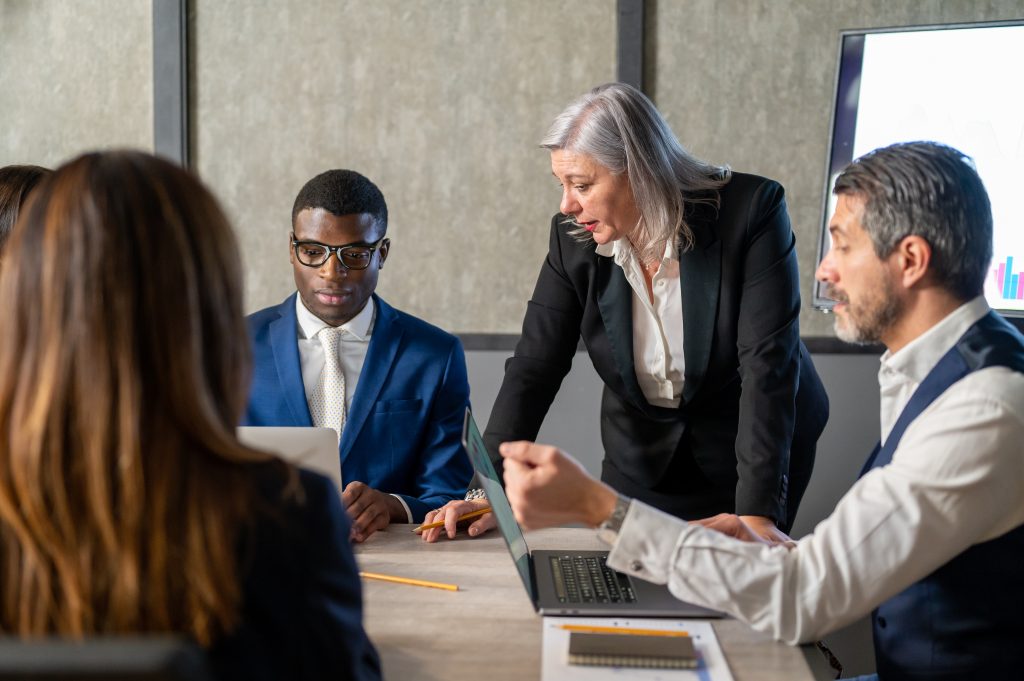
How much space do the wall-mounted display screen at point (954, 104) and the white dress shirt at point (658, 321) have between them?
0.85m

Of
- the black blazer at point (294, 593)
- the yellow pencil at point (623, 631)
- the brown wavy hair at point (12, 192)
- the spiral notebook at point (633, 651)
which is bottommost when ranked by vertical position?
the yellow pencil at point (623, 631)

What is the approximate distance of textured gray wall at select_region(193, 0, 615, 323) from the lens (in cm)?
340

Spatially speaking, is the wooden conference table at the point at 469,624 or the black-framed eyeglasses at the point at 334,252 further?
the black-framed eyeglasses at the point at 334,252

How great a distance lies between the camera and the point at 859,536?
1257mm

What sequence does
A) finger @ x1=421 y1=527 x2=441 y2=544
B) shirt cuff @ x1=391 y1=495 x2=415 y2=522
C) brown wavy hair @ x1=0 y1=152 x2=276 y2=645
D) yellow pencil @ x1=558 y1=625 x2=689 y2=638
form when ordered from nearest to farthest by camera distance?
brown wavy hair @ x1=0 y1=152 x2=276 y2=645 < yellow pencil @ x1=558 y1=625 x2=689 y2=638 < finger @ x1=421 y1=527 x2=441 y2=544 < shirt cuff @ x1=391 y1=495 x2=415 y2=522

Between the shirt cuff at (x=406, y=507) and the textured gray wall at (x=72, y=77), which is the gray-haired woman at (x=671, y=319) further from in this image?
the textured gray wall at (x=72, y=77)

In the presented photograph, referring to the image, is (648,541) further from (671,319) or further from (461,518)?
(671,319)

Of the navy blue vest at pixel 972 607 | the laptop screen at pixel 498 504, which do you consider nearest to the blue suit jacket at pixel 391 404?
the laptop screen at pixel 498 504

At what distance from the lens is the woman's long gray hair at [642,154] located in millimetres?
2076

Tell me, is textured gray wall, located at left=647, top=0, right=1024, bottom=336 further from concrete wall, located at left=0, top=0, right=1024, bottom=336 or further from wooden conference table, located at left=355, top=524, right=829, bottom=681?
wooden conference table, located at left=355, top=524, right=829, bottom=681

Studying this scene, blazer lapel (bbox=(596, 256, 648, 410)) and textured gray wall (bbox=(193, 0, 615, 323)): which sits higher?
textured gray wall (bbox=(193, 0, 615, 323))

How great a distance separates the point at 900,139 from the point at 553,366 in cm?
138

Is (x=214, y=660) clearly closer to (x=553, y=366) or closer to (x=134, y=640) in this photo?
(x=134, y=640)

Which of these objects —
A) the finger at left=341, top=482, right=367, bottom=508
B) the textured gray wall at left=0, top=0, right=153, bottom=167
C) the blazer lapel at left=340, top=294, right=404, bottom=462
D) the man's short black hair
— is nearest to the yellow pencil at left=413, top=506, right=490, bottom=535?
the finger at left=341, top=482, right=367, bottom=508
